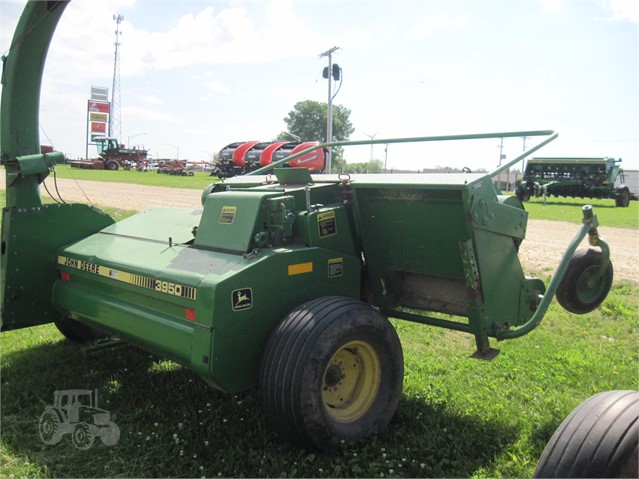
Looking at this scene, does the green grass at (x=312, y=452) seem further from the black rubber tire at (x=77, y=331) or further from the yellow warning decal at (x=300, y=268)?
the yellow warning decal at (x=300, y=268)

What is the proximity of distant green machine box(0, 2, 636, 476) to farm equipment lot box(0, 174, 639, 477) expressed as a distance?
0.29 metres

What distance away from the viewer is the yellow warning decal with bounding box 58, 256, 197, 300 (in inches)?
127

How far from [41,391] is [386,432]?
95.1 inches

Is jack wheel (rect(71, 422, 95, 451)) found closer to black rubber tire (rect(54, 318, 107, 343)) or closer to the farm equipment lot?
Answer: the farm equipment lot

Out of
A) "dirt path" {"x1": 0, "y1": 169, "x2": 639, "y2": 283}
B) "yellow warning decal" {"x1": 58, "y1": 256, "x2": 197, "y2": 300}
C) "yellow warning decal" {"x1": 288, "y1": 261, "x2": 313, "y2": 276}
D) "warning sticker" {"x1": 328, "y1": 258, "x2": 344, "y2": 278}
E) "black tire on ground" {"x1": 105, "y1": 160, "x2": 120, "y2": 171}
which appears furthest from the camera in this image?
"black tire on ground" {"x1": 105, "y1": 160, "x2": 120, "y2": 171}

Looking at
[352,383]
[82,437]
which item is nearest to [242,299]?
[352,383]

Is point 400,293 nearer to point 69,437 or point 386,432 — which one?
point 386,432

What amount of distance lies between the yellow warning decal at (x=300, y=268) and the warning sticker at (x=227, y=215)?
1.80ft

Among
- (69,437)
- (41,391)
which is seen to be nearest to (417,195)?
(69,437)

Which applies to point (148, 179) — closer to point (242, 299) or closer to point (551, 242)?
point (551, 242)

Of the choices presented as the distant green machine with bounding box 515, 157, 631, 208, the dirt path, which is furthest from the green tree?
the dirt path

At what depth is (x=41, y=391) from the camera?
404cm

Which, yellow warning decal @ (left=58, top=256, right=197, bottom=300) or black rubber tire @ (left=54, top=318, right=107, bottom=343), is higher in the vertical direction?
yellow warning decal @ (left=58, top=256, right=197, bottom=300)

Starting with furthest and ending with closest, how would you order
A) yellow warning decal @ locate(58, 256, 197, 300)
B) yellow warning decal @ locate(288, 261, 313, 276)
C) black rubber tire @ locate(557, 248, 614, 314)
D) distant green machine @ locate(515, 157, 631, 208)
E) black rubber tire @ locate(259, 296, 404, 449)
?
distant green machine @ locate(515, 157, 631, 208), black rubber tire @ locate(557, 248, 614, 314), yellow warning decal @ locate(288, 261, 313, 276), yellow warning decal @ locate(58, 256, 197, 300), black rubber tire @ locate(259, 296, 404, 449)
